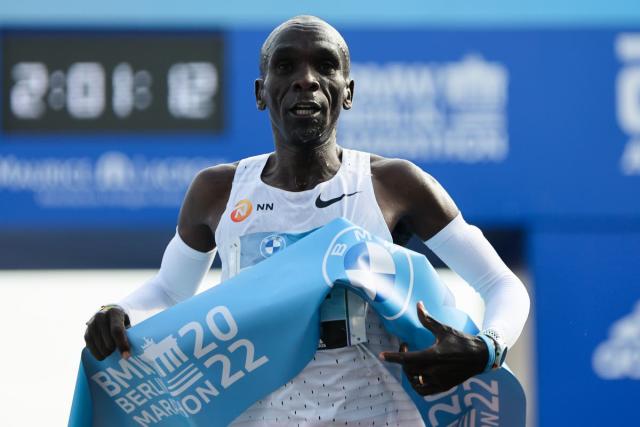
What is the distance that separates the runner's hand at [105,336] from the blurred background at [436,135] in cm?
519

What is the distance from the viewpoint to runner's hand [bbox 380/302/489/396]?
2.46m

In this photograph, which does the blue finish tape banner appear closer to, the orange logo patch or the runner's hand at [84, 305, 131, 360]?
the runner's hand at [84, 305, 131, 360]

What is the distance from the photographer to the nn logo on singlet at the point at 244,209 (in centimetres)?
284

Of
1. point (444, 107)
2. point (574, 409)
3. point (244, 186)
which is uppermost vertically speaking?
point (444, 107)

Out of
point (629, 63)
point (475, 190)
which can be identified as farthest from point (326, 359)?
point (629, 63)

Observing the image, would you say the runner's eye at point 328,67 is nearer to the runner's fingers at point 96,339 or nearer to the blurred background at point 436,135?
the runner's fingers at point 96,339

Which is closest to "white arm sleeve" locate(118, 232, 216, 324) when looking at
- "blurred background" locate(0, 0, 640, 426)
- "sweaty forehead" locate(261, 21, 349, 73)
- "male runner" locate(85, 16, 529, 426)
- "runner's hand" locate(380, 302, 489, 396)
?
"male runner" locate(85, 16, 529, 426)

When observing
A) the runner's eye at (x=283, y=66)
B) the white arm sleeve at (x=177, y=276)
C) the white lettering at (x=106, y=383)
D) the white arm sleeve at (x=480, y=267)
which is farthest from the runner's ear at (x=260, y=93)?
the white lettering at (x=106, y=383)

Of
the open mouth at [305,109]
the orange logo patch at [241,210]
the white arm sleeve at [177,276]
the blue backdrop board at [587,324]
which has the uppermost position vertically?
the open mouth at [305,109]

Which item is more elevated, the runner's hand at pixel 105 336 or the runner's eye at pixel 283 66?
the runner's eye at pixel 283 66

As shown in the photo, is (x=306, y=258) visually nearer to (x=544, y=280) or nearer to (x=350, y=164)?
(x=350, y=164)

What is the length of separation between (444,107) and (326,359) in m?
5.67

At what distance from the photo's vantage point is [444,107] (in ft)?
26.9

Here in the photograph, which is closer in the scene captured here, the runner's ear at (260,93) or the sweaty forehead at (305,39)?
the sweaty forehead at (305,39)
